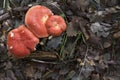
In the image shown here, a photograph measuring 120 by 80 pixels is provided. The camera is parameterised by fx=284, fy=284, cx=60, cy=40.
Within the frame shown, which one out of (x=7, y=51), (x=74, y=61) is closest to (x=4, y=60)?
(x=7, y=51)

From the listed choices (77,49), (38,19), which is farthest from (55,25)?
(77,49)

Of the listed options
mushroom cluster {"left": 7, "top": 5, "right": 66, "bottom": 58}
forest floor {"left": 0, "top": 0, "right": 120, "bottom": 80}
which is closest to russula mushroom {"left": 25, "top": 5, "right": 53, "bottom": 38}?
mushroom cluster {"left": 7, "top": 5, "right": 66, "bottom": 58}

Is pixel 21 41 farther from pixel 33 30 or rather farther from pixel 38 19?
pixel 38 19

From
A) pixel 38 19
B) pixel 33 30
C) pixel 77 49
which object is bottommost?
pixel 77 49

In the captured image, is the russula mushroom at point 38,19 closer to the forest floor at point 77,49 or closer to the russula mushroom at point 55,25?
the russula mushroom at point 55,25

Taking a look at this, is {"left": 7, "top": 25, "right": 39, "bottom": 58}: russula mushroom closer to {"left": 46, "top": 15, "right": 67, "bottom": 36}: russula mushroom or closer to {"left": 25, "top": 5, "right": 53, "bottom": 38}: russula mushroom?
{"left": 25, "top": 5, "right": 53, "bottom": 38}: russula mushroom

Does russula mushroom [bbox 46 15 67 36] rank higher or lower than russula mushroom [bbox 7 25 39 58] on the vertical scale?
higher

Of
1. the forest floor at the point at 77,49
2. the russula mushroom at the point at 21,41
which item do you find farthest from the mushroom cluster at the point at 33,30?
the forest floor at the point at 77,49

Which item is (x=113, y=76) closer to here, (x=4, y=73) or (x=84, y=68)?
(x=84, y=68)
